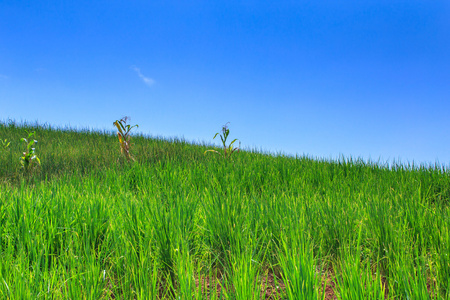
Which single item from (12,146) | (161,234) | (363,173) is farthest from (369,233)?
(12,146)

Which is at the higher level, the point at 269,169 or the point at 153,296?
the point at 269,169

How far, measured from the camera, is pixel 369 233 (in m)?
2.46

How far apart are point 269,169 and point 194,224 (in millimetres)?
3181

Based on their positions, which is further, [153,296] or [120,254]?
[120,254]

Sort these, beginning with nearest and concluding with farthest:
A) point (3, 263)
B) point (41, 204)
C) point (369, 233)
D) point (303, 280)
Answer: point (303, 280), point (3, 263), point (369, 233), point (41, 204)

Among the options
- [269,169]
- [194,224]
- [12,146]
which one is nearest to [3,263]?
[194,224]

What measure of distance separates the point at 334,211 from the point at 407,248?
0.67 metres

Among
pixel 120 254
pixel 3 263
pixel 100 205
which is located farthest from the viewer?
pixel 100 205

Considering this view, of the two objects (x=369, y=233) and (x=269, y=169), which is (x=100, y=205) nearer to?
(x=369, y=233)

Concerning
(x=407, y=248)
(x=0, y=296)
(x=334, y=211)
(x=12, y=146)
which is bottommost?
(x=0, y=296)

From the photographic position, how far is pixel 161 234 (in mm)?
2160

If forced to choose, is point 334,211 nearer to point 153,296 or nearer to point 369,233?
point 369,233

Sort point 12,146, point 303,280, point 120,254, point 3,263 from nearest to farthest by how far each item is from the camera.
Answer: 1. point 303,280
2. point 3,263
3. point 120,254
4. point 12,146

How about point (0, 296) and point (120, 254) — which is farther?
point (120, 254)
